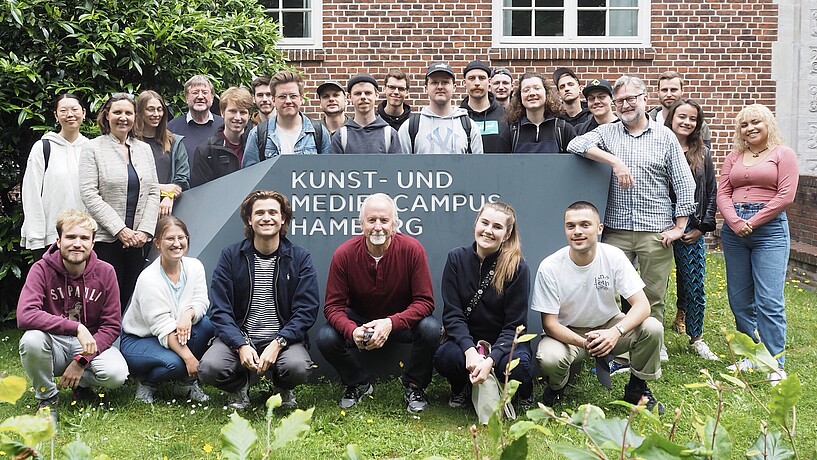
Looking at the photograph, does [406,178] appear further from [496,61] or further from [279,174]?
[496,61]

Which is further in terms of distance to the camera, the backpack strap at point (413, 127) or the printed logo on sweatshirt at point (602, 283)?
the backpack strap at point (413, 127)

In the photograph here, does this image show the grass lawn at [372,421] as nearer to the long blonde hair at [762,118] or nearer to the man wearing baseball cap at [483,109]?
the long blonde hair at [762,118]

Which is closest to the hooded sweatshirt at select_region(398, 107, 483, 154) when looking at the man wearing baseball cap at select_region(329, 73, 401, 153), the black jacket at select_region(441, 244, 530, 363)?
the man wearing baseball cap at select_region(329, 73, 401, 153)

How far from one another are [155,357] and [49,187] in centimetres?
139

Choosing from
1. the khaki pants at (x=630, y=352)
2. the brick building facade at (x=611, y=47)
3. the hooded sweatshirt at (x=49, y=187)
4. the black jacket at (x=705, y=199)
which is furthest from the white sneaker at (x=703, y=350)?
the brick building facade at (x=611, y=47)

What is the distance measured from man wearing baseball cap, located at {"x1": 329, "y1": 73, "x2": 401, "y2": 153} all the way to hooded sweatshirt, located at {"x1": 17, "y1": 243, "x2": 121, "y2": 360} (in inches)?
68.4

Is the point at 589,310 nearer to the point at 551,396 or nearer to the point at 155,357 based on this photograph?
the point at 551,396

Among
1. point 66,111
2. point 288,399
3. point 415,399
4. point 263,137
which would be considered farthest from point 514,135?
point 66,111

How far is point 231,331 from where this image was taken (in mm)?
4695

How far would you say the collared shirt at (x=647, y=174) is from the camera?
17.4 feet

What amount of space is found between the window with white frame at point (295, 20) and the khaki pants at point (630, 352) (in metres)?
6.57

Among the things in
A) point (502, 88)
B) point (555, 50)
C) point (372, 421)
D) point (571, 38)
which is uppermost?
point (571, 38)

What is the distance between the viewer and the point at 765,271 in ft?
17.4

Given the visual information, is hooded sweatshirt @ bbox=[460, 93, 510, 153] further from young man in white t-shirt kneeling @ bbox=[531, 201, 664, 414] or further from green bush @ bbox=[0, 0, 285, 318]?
green bush @ bbox=[0, 0, 285, 318]
